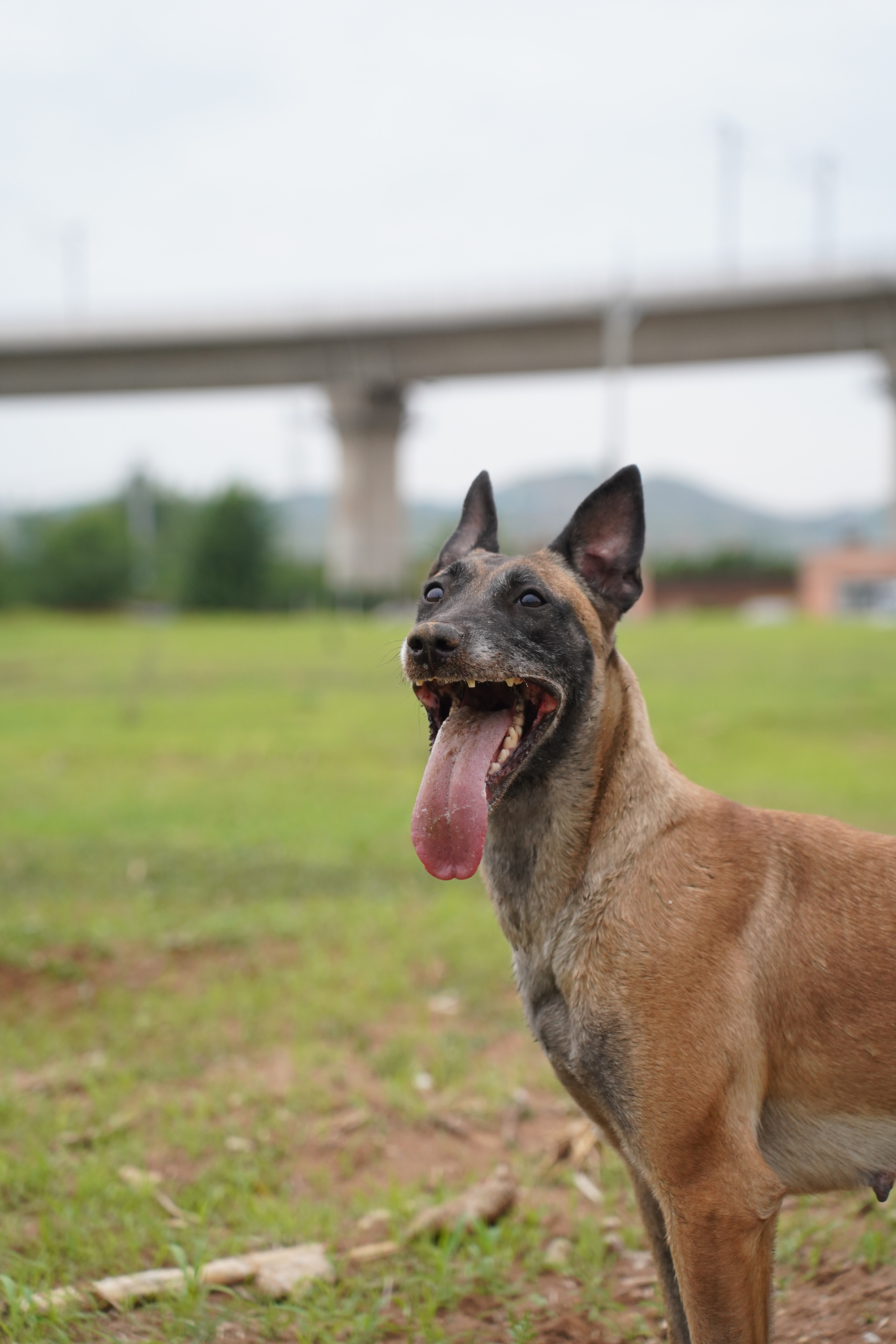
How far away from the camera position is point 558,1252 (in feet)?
12.4

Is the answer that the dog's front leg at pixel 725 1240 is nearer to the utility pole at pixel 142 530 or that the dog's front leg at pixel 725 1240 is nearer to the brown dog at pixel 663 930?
the brown dog at pixel 663 930

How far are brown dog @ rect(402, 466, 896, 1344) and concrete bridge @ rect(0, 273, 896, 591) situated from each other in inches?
1379

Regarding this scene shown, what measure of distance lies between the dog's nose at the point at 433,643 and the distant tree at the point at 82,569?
169 feet

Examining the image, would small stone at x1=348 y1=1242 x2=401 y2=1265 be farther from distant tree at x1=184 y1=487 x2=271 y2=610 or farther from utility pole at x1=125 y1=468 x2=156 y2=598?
utility pole at x1=125 y1=468 x2=156 y2=598

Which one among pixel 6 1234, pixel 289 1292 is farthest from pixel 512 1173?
pixel 6 1234

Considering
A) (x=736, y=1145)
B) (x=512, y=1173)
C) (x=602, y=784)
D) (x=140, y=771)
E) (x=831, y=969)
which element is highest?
(x=602, y=784)

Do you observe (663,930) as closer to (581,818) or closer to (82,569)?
(581,818)

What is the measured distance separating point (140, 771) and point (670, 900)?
402 inches

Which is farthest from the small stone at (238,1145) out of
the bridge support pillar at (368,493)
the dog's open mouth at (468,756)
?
the bridge support pillar at (368,493)

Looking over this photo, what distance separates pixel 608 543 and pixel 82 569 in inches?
2088

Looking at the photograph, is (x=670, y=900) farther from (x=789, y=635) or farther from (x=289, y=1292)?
(x=789, y=635)

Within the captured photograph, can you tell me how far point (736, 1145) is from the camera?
2633 mm

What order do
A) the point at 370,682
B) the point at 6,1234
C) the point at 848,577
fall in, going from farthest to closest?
the point at 848,577 < the point at 370,682 < the point at 6,1234

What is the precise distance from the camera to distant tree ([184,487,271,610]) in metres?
51.2
